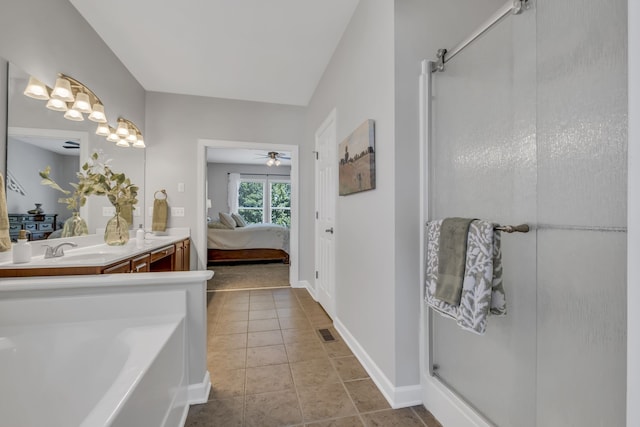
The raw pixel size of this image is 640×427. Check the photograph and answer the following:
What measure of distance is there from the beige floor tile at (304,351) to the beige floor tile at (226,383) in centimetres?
37

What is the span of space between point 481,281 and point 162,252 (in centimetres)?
253

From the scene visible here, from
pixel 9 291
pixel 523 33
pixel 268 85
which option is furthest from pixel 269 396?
pixel 268 85

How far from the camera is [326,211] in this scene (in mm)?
3014

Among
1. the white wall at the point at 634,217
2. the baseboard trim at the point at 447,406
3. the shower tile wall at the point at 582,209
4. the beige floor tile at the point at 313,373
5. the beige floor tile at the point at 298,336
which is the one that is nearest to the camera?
the white wall at the point at 634,217

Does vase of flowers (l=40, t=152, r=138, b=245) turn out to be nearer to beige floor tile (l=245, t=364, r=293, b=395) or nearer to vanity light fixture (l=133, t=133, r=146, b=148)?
vanity light fixture (l=133, t=133, r=146, b=148)

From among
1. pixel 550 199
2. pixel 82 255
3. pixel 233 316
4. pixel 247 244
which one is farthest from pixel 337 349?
pixel 247 244

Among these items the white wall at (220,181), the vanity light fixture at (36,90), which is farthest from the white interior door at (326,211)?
the white wall at (220,181)

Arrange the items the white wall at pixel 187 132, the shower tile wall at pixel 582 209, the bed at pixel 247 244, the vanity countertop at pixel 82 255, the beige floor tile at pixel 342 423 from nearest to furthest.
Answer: the shower tile wall at pixel 582 209 → the beige floor tile at pixel 342 423 → the vanity countertop at pixel 82 255 → the white wall at pixel 187 132 → the bed at pixel 247 244

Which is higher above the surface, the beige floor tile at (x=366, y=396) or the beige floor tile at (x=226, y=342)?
the beige floor tile at (x=226, y=342)

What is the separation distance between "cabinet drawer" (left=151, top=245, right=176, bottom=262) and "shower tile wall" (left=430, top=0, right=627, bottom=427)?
2.31 metres

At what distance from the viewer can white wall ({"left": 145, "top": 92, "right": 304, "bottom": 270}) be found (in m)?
3.50

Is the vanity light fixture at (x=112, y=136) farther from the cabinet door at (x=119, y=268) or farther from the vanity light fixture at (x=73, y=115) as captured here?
the cabinet door at (x=119, y=268)

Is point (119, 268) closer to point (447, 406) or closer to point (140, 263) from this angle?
point (140, 263)

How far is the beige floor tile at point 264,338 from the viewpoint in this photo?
227 cm
